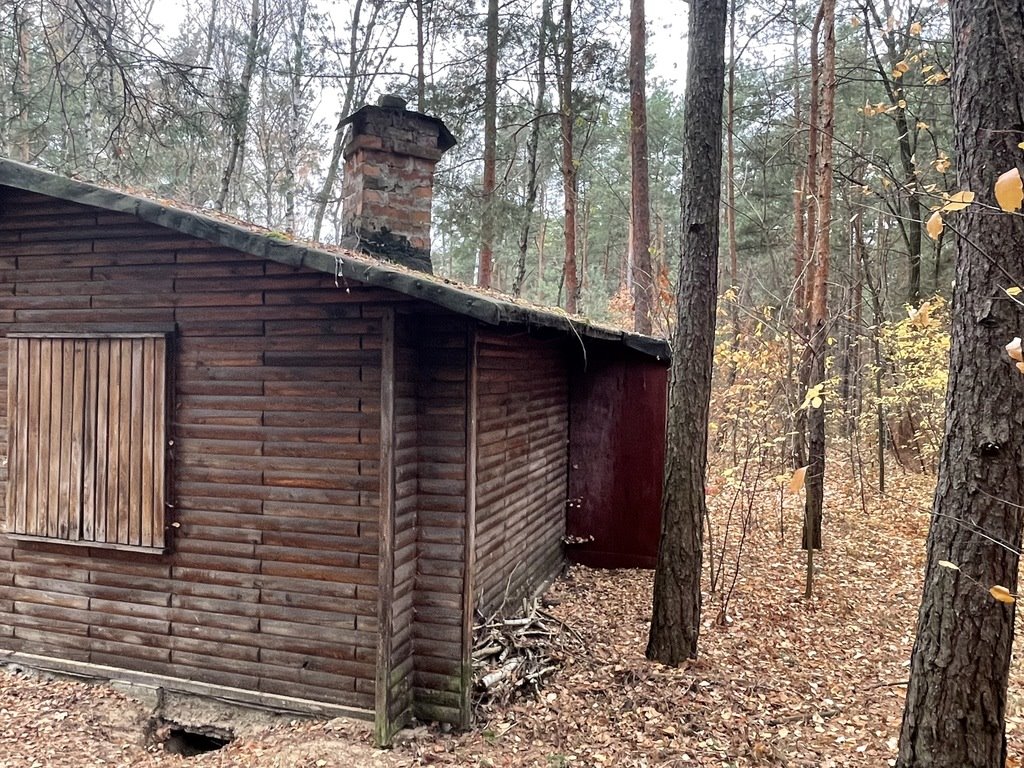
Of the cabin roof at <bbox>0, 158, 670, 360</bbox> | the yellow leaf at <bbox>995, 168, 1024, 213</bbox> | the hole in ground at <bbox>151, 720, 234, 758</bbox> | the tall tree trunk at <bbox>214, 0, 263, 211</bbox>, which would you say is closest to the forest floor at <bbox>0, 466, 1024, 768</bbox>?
the hole in ground at <bbox>151, 720, 234, 758</bbox>

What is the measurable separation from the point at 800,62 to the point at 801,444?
9.56 meters

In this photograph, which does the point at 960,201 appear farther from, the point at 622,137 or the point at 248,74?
the point at 622,137

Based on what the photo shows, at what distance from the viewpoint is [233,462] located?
4746mm

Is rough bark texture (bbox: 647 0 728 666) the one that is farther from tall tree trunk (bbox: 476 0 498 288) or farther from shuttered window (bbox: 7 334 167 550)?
tall tree trunk (bbox: 476 0 498 288)

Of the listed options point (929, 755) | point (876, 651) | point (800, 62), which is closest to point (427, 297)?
point (929, 755)

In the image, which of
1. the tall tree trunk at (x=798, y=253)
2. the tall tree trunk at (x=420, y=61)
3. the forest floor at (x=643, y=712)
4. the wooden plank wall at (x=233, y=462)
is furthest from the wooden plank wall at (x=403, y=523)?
the tall tree trunk at (x=420, y=61)

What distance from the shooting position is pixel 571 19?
12.6 meters

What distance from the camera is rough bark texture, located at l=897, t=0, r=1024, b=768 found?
9.86ft

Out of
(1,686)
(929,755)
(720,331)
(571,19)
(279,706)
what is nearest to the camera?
(929,755)

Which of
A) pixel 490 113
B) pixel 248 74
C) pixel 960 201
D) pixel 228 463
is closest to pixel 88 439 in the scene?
pixel 228 463

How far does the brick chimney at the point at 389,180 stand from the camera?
6.29m

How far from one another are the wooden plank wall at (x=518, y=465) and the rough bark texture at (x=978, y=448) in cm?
292

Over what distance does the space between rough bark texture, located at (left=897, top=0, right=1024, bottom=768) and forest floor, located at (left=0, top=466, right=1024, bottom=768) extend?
1.14 meters

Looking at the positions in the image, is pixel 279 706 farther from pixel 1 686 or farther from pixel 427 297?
pixel 427 297
